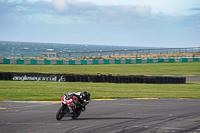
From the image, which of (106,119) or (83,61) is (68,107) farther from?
(83,61)

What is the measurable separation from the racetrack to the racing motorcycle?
9.9 inches

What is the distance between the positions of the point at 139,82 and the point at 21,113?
1568cm

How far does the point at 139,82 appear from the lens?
2484cm

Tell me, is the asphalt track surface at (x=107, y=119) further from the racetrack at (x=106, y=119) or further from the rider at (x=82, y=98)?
the rider at (x=82, y=98)

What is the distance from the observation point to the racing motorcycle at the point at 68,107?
9.12 metres

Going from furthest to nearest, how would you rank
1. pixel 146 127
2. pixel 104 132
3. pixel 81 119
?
pixel 81 119 → pixel 146 127 → pixel 104 132

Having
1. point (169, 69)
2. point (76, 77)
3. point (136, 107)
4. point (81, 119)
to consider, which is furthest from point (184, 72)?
point (81, 119)

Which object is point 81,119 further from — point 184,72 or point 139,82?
point 184,72

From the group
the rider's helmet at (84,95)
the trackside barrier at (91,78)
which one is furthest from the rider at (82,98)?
the trackside barrier at (91,78)

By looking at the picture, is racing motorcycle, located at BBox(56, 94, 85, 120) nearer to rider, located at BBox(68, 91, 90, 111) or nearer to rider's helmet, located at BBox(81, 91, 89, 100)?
rider, located at BBox(68, 91, 90, 111)

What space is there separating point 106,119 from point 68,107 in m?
1.52

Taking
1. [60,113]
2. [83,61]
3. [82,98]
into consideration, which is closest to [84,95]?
[82,98]

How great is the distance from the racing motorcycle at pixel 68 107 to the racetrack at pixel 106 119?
0.82 feet

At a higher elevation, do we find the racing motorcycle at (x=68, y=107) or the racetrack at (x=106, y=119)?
the racing motorcycle at (x=68, y=107)
